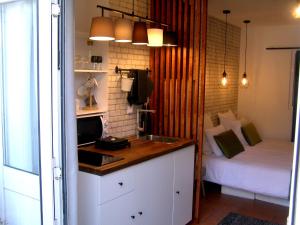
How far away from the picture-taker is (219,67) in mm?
5816

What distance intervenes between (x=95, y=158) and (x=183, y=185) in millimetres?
1155

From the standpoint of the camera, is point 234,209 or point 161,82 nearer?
point 161,82

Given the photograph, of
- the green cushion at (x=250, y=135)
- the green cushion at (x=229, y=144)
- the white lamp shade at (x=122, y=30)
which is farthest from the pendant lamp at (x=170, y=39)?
the green cushion at (x=250, y=135)

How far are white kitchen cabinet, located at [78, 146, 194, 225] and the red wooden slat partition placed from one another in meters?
0.29

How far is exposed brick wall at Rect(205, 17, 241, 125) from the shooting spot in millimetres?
5430

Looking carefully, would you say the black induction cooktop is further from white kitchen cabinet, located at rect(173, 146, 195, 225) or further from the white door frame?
white kitchen cabinet, located at rect(173, 146, 195, 225)

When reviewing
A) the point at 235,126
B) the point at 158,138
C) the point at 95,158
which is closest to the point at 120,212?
the point at 95,158

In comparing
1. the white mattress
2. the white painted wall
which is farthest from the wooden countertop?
the white painted wall

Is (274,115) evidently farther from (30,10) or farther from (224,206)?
(30,10)

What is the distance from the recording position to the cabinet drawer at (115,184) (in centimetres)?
231

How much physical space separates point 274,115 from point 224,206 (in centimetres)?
290

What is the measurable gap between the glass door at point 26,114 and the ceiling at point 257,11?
3027mm

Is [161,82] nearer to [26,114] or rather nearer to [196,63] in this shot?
[196,63]

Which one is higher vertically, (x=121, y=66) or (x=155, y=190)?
(x=121, y=66)
